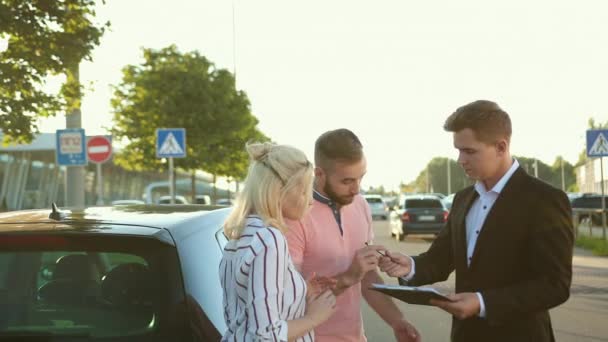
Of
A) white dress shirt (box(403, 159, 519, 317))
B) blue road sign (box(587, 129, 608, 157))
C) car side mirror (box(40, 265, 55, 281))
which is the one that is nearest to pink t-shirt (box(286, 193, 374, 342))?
white dress shirt (box(403, 159, 519, 317))

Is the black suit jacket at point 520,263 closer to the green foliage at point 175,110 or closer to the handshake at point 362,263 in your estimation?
the handshake at point 362,263

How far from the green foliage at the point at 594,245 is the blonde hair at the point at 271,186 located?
1813 cm

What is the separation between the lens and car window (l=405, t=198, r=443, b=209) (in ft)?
90.4

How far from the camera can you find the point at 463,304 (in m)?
3.22

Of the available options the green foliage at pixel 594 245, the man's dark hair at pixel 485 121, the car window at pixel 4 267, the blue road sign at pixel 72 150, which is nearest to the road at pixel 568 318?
the man's dark hair at pixel 485 121

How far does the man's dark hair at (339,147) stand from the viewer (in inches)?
139

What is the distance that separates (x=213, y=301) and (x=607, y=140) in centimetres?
1824

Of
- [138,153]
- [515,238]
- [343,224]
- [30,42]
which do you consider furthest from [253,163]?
[138,153]

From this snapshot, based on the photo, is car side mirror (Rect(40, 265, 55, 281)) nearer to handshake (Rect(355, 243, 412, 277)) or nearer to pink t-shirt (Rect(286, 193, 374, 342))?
pink t-shirt (Rect(286, 193, 374, 342))

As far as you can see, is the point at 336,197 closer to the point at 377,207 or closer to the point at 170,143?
the point at 170,143

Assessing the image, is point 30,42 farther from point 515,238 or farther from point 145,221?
point 515,238

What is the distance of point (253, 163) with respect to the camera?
3.15 m

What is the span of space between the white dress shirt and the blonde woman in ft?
2.12

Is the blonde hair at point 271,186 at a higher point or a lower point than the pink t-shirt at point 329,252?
higher
